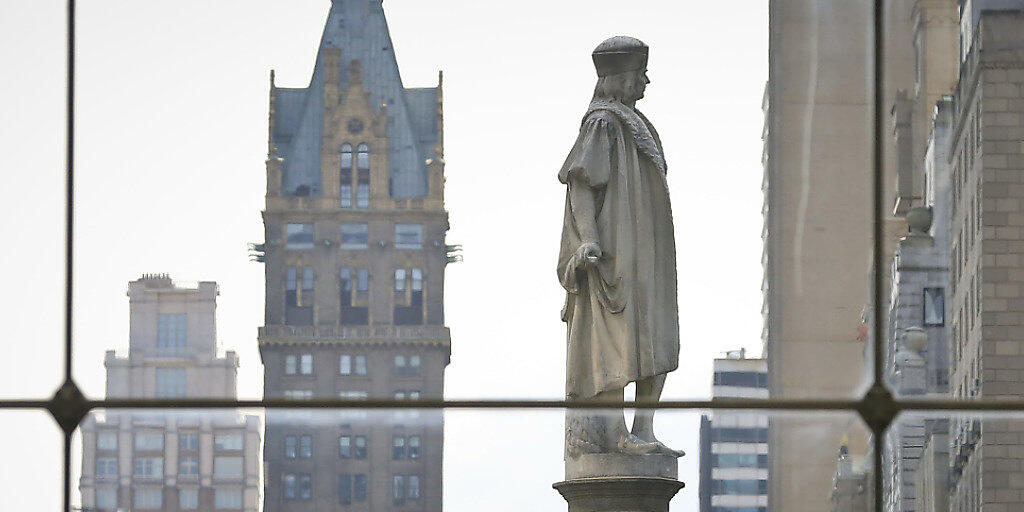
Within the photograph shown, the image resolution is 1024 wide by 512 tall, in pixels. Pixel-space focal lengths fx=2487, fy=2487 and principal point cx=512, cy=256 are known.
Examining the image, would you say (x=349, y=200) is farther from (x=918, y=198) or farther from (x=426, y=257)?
(x=918, y=198)

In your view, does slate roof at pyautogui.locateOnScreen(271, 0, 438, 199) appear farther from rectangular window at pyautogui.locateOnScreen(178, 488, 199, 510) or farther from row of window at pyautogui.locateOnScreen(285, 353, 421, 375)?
rectangular window at pyautogui.locateOnScreen(178, 488, 199, 510)

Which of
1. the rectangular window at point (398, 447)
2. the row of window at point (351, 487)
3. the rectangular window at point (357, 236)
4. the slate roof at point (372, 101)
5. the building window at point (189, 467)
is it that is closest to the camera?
the row of window at point (351, 487)

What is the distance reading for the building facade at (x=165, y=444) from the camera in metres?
114

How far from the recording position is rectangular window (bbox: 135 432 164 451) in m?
119

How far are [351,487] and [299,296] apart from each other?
1236 cm

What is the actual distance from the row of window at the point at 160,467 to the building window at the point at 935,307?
6832cm

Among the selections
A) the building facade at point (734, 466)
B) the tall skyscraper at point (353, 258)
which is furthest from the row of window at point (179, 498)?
the building facade at point (734, 466)

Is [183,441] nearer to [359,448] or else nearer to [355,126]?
A: [359,448]

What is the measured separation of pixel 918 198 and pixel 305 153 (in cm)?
7093

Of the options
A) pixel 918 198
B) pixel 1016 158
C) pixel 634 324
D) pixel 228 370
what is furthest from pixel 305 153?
pixel 634 324

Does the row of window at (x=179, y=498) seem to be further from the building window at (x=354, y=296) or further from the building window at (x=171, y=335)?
the building window at (x=354, y=296)

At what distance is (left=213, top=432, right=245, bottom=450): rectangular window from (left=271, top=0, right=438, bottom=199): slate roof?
12946mm

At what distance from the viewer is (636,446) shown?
420 inches

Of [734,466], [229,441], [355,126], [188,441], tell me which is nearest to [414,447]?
[229,441]
